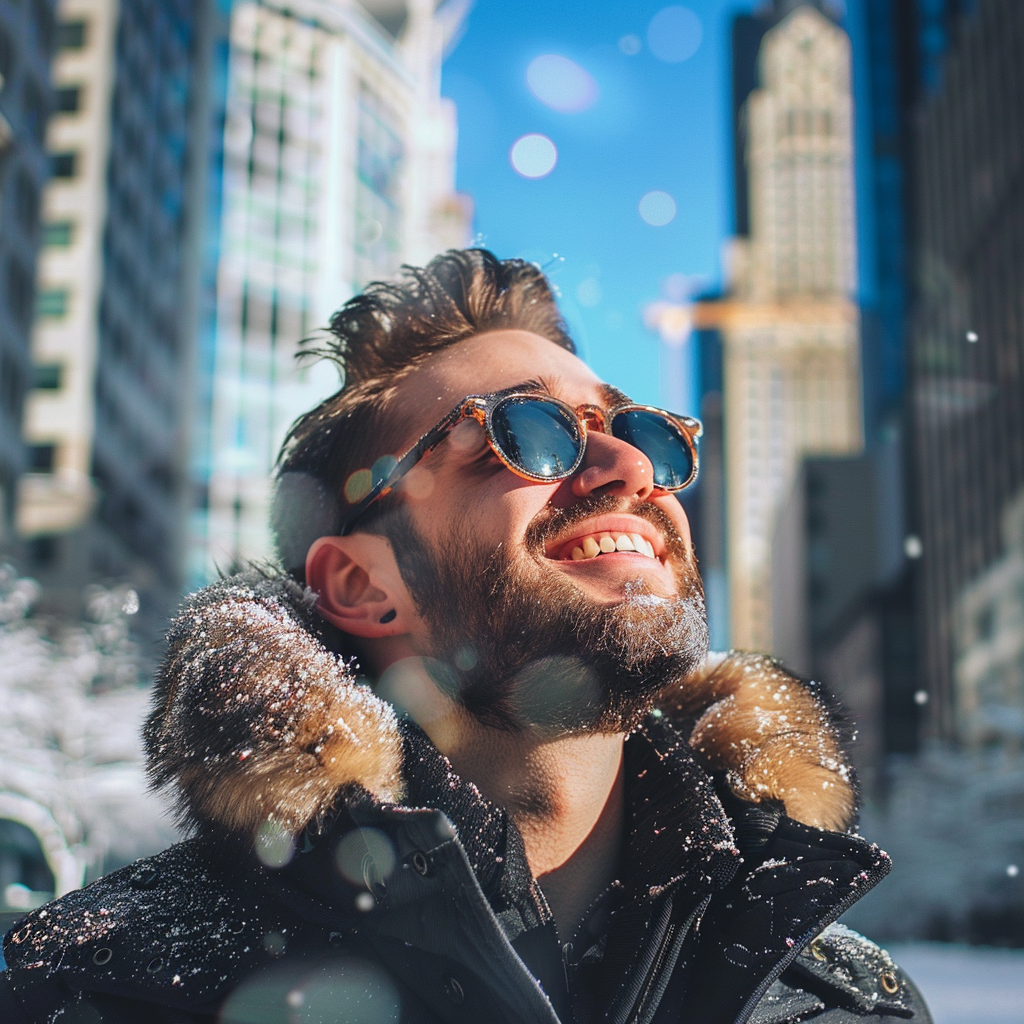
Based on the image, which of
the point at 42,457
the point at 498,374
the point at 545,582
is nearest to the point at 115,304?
the point at 42,457

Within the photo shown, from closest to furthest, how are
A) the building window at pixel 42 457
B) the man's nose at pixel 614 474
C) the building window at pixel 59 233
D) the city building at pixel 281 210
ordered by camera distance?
the man's nose at pixel 614 474 → the building window at pixel 42 457 → the building window at pixel 59 233 → the city building at pixel 281 210

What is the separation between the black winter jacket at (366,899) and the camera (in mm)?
1988

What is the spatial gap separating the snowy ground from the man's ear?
9.08 ft

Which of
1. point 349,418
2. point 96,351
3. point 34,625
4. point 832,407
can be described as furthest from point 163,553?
point 832,407

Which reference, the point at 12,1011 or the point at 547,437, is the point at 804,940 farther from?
the point at 12,1011

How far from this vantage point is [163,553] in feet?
205

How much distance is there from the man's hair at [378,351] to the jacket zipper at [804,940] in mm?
1344

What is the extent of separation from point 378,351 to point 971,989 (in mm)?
5465

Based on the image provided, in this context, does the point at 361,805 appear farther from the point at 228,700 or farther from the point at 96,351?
the point at 96,351

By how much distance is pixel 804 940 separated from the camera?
2.12m

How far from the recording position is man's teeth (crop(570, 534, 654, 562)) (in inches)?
95.6

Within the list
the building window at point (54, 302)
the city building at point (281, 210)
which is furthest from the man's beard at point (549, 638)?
the city building at point (281, 210)

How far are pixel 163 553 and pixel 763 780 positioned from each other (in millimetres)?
63029

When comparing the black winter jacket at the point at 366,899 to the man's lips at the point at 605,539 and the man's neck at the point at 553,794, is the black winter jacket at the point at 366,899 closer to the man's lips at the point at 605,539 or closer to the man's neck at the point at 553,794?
the man's neck at the point at 553,794
